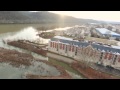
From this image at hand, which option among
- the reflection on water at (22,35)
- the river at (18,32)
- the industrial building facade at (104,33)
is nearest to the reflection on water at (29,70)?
the reflection on water at (22,35)

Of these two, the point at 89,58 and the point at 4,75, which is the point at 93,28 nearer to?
the point at 89,58

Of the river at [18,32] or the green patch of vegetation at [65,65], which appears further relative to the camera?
the river at [18,32]

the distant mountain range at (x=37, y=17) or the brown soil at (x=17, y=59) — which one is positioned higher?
the distant mountain range at (x=37, y=17)

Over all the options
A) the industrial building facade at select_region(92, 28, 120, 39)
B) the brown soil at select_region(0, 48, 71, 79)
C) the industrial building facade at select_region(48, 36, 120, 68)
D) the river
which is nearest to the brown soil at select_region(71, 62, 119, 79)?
the industrial building facade at select_region(48, 36, 120, 68)

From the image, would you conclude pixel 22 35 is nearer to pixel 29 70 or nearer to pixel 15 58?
pixel 15 58

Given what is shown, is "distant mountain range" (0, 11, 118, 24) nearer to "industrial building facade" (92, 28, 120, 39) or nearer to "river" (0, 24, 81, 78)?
"river" (0, 24, 81, 78)

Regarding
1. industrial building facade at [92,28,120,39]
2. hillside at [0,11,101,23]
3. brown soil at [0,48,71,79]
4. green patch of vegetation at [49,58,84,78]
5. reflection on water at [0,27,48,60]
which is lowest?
green patch of vegetation at [49,58,84,78]

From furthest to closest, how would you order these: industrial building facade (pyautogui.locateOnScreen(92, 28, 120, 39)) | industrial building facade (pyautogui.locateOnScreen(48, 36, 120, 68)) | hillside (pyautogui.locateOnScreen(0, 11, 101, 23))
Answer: industrial building facade (pyautogui.locateOnScreen(92, 28, 120, 39)) → industrial building facade (pyautogui.locateOnScreen(48, 36, 120, 68)) → hillside (pyautogui.locateOnScreen(0, 11, 101, 23))

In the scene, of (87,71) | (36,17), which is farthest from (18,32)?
(87,71)

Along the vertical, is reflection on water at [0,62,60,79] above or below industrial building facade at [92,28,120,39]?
below

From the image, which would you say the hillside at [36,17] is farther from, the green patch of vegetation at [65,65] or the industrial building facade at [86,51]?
the green patch of vegetation at [65,65]
